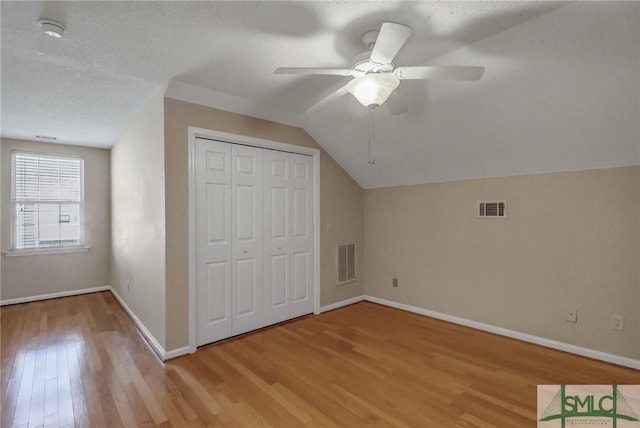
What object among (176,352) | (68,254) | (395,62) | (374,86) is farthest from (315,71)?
(68,254)

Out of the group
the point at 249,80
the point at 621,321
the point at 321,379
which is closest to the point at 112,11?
the point at 249,80

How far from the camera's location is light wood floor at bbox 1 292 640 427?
75.9 inches

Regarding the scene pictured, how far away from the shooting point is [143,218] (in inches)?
128

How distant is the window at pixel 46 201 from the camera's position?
4.38 metres

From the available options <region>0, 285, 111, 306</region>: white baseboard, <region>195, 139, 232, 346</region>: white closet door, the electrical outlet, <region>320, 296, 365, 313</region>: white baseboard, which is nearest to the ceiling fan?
<region>195, 139, 232, 346</region>: white closet door

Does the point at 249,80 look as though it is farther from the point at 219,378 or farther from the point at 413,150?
the point at 219,378

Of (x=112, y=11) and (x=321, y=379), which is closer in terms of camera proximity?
(x=112, y=11)

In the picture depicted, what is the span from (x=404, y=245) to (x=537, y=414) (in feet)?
7.53

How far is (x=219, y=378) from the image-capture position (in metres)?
2.37

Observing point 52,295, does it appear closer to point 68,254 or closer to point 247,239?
point 68,254

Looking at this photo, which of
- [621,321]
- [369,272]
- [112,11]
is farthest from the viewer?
[369,272]

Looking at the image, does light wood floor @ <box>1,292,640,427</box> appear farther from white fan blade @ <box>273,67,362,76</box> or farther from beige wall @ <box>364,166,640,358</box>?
white fan blade @ <box>273,67,362,76</box>

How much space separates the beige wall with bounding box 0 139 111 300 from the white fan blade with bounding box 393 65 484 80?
5198 millimetres

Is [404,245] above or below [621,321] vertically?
above
